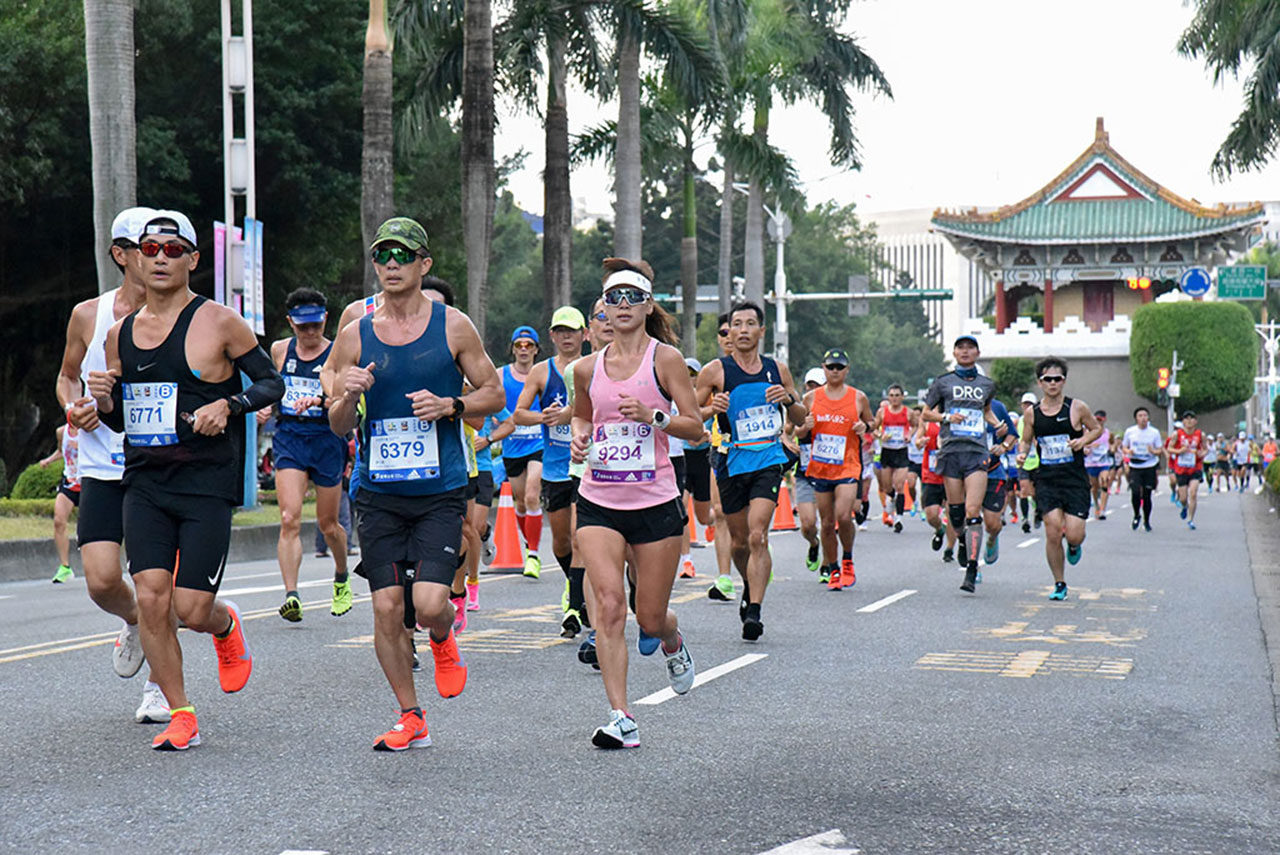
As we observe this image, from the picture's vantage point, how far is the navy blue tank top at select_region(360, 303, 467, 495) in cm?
678

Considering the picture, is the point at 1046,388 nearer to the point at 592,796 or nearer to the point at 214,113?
the point at 592,796

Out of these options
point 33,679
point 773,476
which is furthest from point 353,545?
point 33,679

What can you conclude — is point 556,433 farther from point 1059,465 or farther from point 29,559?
point 29,559

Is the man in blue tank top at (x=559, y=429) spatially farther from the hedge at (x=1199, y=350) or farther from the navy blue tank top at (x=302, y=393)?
the hedge at (x=1199, y=350)

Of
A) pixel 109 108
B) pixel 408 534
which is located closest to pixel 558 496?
pixel 408 534

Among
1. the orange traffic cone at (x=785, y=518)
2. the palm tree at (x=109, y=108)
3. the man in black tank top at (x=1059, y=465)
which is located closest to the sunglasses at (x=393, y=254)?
the man in black tank top at (x=1059, y=465)

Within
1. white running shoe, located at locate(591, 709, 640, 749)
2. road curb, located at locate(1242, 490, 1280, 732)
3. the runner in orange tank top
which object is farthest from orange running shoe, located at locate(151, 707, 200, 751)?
the runner in orange tank top

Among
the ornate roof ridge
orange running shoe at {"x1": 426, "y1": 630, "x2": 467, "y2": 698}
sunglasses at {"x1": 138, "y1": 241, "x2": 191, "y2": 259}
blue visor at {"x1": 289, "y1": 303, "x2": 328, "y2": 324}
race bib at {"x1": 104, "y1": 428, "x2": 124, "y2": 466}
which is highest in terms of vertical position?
the ornate roof ridge

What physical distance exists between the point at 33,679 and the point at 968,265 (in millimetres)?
164636

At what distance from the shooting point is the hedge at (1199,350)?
76.5 m

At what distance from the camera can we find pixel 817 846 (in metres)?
5.36

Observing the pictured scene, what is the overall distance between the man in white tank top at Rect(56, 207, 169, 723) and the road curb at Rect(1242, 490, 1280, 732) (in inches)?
205

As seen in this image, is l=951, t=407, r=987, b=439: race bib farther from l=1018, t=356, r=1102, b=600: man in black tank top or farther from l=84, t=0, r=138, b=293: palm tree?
l=84, t=0, r=138, b=293: palm tree

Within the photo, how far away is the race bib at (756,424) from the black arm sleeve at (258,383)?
4670mm
